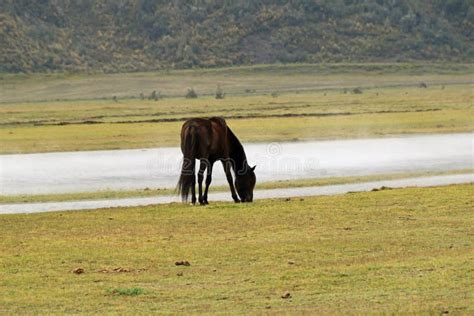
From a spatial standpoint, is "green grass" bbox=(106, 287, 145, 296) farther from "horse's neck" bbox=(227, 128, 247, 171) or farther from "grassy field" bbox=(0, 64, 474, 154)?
"grassy field" bbox=(0, 64, 474, 154)

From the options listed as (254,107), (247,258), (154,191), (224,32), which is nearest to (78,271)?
(247,258)

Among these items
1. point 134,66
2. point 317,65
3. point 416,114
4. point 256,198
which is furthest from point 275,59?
point 256,198

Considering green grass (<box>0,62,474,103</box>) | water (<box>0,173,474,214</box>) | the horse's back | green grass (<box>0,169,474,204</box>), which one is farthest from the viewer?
green grass (<box>0,62,474,103</box>)

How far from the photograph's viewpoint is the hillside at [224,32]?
303ft

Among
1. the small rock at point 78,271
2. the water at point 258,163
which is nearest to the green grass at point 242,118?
the water at point 258,163

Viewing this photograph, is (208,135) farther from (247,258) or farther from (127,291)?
(127,291)

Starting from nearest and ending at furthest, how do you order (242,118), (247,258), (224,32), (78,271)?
(78,271)
(247,258)
(242,118)
(224,32)

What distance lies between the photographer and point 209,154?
78.7 feet

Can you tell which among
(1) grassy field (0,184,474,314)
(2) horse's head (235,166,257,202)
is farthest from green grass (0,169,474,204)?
(1) grassy field (0,184,474,314)

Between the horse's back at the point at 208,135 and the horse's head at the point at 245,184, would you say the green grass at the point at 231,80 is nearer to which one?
the horse's head at the point at 245,184

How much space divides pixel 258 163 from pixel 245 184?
12.0m

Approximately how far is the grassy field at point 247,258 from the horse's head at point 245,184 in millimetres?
891

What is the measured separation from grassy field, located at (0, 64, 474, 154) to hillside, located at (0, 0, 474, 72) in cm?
383

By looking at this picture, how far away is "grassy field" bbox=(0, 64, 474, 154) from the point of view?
46438 millimetres
